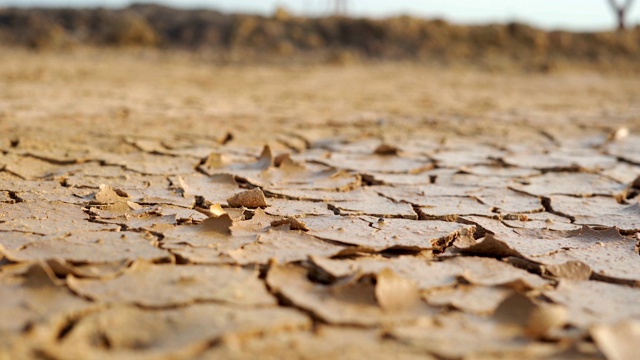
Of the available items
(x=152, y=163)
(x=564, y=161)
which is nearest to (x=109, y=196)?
(x=152, y=163)

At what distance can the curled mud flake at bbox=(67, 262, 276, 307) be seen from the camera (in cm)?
136

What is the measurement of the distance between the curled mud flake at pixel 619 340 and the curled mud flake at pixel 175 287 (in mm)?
580

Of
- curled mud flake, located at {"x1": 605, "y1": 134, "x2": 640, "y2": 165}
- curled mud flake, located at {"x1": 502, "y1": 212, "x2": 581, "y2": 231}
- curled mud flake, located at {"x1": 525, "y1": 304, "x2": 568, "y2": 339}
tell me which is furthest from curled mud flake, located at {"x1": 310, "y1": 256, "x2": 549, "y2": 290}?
curled mud flake, located at {"x1": 605, "y1": 134, "x2": 640, "y2": 165}

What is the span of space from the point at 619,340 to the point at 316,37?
10138mm

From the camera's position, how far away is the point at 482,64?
32.8ft

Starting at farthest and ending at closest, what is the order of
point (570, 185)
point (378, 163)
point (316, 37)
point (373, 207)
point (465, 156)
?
point (316, 37), point (465, 156), point (378, 163), point (570, 185), point (373, 207)

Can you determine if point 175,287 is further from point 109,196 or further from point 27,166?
point 27,166

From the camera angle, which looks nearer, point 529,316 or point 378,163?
point 529,316

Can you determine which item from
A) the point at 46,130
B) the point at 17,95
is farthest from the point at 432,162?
the point at 17,95

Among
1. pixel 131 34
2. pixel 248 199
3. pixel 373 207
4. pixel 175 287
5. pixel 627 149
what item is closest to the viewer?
pixel 175 287

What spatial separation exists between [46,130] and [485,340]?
262 cm

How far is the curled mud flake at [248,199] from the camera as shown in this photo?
2.16 meters

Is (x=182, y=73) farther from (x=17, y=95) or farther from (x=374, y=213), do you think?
(x=374, y=213)

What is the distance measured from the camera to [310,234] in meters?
1.86
